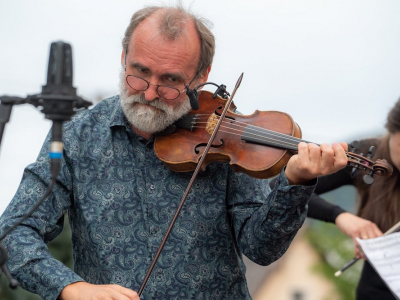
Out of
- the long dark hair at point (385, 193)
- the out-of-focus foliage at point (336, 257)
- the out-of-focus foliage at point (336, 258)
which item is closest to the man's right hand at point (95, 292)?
the long dark hair at point (385, 193)

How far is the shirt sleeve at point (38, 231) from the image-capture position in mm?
1958

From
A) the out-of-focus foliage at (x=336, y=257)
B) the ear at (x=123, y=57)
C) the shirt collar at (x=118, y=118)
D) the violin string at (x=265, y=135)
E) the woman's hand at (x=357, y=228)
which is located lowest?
the out-of-focus foliage at (x=336, y=257)

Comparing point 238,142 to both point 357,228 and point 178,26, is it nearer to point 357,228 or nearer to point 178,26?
point 178,26

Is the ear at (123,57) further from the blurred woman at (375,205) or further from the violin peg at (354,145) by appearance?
the blurred woman at (375,205)

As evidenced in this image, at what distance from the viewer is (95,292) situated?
1813 millimetres

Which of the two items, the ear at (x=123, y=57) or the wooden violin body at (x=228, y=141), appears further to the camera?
the ear at (x=123, y=57)

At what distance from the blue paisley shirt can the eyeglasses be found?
0.18 m

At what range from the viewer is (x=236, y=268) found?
2.31 m

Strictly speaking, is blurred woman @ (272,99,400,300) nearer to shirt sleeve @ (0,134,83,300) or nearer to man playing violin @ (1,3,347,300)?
man playing violin @ (1,3,347,300)

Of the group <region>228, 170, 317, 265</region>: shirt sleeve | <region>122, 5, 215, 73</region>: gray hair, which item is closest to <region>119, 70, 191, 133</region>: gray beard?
<region>122, 5, 215, 73</region>: gray hair

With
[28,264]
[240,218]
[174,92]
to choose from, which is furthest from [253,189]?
[28,264]

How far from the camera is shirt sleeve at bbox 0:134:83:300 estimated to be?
1958 mm

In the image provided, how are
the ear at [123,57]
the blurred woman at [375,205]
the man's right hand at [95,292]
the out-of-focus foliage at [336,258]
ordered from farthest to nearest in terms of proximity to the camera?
1. the out-of-focus foliage at [336,258]
2. the blurred woman at [375,205]
3. the ear at [123,57]
4. the man's right hand at [95,292]

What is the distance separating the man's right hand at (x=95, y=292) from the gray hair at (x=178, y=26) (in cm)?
97
